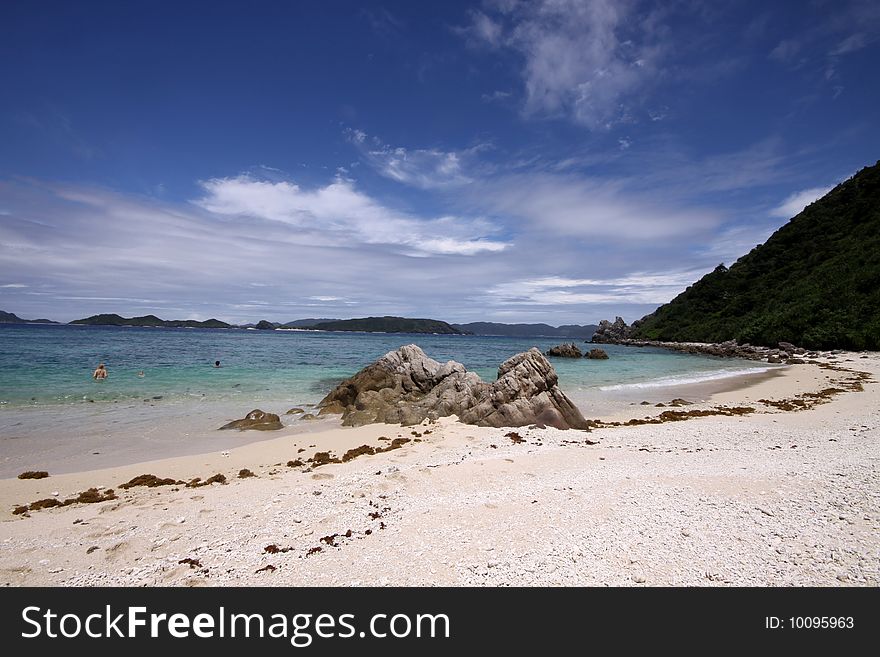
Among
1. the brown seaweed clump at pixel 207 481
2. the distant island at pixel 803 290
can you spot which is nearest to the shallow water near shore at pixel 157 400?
the brown seaweed clump at pixel 207 481

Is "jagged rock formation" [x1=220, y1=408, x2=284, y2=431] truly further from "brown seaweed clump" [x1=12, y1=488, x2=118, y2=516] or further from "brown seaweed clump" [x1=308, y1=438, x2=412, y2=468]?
"brown seaweed clump" [x1=12, y1=488, x2=118, y2=516]

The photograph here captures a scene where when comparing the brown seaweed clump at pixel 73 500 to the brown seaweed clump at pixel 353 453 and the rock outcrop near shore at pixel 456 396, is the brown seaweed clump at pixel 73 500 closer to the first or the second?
the brown seaweed clump at pixel 353 453

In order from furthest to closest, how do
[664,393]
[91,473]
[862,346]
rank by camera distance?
[862,346], [664,393], [91,473]

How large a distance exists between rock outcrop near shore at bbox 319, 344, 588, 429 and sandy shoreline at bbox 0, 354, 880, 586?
3494 mm

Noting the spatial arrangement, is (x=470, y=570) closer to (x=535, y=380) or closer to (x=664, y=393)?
(x=535, y=380)

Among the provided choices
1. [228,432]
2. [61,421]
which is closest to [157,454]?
[228,432]

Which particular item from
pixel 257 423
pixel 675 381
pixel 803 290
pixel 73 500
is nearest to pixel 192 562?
pixel 73 500

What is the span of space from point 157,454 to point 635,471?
13577 millimetres

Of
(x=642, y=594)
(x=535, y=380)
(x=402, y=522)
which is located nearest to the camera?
(x=642, y=594)

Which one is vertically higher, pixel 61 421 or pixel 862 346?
pixel 862 346

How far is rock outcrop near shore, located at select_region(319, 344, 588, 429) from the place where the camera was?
592 inches

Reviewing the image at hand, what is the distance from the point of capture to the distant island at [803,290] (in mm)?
45750

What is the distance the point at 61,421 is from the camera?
15250 mm

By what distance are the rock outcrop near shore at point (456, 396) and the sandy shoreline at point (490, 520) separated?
3.49m
